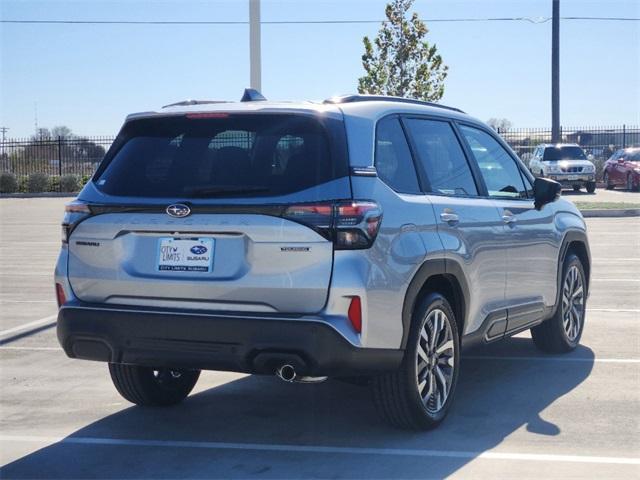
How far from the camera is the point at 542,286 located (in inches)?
304

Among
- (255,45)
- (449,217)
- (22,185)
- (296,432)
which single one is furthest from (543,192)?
(22,185)

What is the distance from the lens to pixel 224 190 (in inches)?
216

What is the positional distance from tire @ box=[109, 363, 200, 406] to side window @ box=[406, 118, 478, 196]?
6.56 ft

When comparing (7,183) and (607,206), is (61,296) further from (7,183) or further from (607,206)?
(7,183)

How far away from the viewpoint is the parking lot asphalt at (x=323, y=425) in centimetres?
534

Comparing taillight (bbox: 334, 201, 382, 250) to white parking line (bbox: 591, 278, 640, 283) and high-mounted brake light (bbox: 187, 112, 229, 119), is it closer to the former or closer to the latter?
high-mounted brake light (bbox: 187, 112, 229, 119)

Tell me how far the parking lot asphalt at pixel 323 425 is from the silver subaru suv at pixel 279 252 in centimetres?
35

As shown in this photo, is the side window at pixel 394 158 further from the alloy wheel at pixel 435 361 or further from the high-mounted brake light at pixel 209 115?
the high-mounted brake light at pixel 209 115

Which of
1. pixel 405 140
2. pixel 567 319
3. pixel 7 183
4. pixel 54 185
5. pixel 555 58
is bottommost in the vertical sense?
pixel 567 319

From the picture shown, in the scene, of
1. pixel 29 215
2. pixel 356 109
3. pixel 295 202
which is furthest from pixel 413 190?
pixel 29 215

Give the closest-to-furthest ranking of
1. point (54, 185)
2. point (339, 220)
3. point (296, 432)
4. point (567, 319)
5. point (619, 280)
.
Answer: point (339, 220) < point (296, 432) < point (567, 319) < point (619, 280) < point (54, 185)

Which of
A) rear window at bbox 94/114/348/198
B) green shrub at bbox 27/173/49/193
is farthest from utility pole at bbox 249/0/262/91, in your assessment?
green shrub at bbox 27/173/49/193

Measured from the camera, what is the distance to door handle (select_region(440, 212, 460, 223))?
615 centimetres

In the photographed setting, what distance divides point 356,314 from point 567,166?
101 feet
